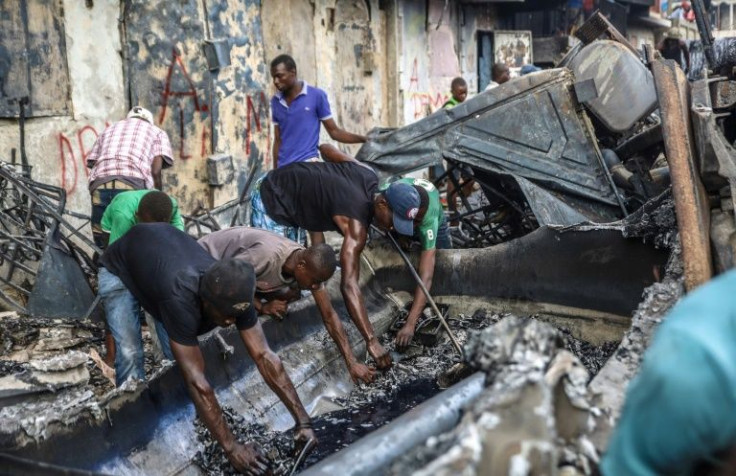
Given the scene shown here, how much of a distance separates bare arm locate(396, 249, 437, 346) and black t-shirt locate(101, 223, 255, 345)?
5.83ft

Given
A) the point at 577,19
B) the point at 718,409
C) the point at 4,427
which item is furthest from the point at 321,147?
the point at 577,19

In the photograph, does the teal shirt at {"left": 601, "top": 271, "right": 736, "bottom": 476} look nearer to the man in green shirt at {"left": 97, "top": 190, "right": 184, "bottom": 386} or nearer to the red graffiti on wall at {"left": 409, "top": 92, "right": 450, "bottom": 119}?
the man in green shirt at {"left": 97, "top": 190, "right": 184, "bottom": 386}

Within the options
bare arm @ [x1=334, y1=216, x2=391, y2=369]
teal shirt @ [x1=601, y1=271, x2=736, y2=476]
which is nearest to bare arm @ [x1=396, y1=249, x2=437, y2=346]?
bare arm @ [x1=334, y1=216, x2=391, y2=369]

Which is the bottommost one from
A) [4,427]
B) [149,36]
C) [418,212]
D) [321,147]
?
[4,427]

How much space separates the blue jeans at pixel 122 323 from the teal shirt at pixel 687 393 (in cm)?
360

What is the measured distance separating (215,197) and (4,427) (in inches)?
214

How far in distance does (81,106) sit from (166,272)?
14.6 feet

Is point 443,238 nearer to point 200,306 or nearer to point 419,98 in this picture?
point 200,306

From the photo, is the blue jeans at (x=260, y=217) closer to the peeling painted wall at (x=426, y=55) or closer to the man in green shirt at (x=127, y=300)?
the man in green shirt at (x=127, y=300)

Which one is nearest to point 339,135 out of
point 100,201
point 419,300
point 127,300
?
point 419,300

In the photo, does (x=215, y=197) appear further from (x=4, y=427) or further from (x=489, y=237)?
(x=4, y=427)

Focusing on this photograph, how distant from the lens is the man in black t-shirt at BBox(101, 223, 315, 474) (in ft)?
11.3

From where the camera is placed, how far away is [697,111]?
416 centimetres

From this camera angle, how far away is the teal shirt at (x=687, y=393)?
1.16m
